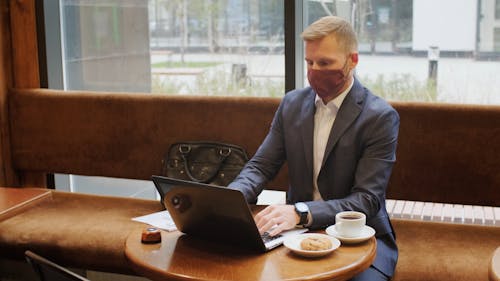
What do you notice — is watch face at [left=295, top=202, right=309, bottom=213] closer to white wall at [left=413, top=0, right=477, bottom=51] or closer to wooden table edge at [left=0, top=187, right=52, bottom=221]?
wooden table edge at [left=0, top=187, right=52, bottom=221]

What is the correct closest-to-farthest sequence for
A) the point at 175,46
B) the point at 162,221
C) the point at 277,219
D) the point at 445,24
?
the point at 277,219 → the point at 162,221 → the point at 445,24 → the point at 175,46

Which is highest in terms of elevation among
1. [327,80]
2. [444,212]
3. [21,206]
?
[327,80]

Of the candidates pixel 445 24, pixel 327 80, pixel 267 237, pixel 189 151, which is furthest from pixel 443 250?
pixel 189 151

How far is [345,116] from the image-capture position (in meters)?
2.64

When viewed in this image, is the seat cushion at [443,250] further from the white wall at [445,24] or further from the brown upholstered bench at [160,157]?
the white wall at [445,24]

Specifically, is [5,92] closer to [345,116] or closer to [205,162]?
[205,162]

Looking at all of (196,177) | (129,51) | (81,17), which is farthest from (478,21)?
(81,17)

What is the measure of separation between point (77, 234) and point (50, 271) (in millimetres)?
1671

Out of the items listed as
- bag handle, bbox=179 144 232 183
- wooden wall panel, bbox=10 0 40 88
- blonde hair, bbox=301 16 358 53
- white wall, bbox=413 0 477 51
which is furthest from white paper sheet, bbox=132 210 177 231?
wooden wall panel, bbox=10 0 40 88

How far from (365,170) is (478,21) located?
4.66ft

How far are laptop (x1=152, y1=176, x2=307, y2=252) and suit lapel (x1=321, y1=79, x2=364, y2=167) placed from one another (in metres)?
0.44

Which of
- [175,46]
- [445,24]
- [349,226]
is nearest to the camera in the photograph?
[349,226]

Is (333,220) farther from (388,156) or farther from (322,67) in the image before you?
(322,67)

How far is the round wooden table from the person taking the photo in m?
1.96
